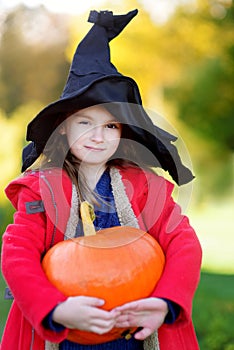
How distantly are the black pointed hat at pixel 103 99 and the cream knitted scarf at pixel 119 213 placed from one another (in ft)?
0.53

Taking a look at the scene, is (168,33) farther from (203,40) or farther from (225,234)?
(225,234)

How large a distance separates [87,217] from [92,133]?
0.85ft

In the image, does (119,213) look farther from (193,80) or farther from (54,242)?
(193,80)

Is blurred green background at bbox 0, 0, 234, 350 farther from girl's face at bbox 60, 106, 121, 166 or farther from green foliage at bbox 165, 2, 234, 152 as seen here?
girl's face at bbox 60, 106, 121, 166

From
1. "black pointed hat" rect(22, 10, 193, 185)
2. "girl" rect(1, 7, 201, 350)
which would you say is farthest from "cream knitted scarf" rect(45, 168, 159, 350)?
"black pointed hat" rect(22, 10, 193, 185)

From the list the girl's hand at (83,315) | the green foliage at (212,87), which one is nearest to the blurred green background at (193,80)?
the green foliage at (212,87)

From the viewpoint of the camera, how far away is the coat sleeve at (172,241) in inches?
71.4

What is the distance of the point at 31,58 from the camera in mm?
9289

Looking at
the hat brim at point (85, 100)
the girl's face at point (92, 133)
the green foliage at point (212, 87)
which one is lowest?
the green foliage at point (212, 87)

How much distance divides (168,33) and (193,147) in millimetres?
1476

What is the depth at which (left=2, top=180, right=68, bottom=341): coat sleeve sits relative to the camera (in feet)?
5.62

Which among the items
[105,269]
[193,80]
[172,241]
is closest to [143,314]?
[105,269]

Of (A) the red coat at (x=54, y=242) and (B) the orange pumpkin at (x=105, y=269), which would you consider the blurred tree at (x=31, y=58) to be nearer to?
(A) the red coat at (x=54, y=242)

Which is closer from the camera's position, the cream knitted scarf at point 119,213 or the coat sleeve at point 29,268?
the coat sleeve at point 29,268
